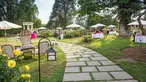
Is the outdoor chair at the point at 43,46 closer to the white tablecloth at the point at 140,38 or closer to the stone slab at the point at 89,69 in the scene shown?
the stone slab at the point at 89,69

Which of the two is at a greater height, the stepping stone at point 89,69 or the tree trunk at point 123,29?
the tree trunk at point 123,29

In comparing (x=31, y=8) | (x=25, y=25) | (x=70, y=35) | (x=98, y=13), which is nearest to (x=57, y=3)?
(x=31, y=8)

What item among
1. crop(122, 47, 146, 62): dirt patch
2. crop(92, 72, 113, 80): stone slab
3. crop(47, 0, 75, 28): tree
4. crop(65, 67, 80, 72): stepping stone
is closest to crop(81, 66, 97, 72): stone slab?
crop(65, 67, 80, 72): stepping stone

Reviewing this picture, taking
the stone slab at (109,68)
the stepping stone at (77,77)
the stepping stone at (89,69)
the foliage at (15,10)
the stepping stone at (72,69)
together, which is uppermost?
the foliage at (15,10)

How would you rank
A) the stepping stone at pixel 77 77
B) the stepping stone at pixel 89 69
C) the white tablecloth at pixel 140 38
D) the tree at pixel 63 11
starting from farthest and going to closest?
the tree at pixel 63 11
the white tablecloth at pixel 140 38
the stepping stone at pixel 89 69
the stepping stone at pixel 77 77

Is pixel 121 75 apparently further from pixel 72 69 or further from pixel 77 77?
pixel 72 69

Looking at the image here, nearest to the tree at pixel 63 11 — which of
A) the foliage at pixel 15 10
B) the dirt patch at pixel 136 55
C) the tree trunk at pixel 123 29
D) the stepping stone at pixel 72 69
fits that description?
the foliage at pixel 15 10

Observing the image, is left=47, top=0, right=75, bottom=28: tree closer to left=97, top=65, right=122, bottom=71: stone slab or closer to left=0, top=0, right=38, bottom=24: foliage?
left=0, top=0, right=38, bottom=24: foliage

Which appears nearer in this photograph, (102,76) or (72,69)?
(102,76)

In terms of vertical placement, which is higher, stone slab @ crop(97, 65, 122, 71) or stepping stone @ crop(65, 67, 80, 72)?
stone slab @ crop(97, 65, 122, 71)

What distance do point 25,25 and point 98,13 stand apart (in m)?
17.8

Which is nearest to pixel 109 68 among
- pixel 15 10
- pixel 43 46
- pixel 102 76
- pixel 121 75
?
pixel 121 75

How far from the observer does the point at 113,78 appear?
5.00 metres

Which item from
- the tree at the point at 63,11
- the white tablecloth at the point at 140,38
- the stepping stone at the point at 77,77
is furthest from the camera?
the tree at the point at 63,11
